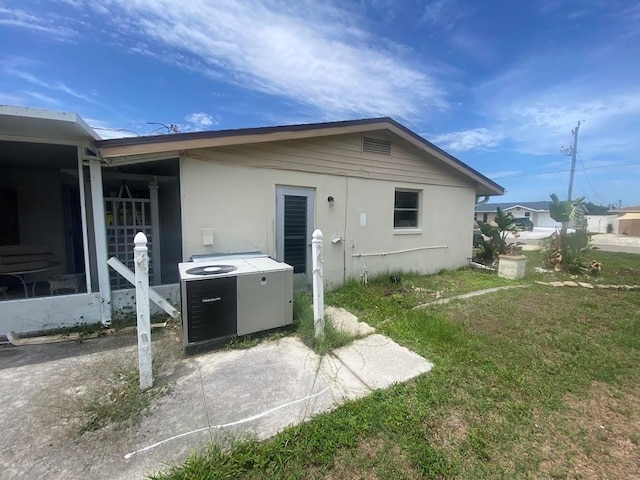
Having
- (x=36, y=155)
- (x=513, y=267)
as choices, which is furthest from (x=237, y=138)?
(x=513, y=267)

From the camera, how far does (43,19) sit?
4.40 m

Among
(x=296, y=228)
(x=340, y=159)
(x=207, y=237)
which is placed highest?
Answer: (x=340, y=159)

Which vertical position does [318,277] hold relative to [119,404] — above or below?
above

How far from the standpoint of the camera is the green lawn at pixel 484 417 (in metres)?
1.86

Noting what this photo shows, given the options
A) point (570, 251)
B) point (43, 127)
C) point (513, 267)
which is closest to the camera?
point (43, 127)

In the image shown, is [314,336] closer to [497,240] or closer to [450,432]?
[450,432]

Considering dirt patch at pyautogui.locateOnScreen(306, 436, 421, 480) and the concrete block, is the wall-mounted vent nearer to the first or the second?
the concrete block

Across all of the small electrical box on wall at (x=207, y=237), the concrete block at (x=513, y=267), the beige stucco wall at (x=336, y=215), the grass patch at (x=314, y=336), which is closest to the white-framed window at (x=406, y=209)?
the beige stucco wall at (x=336, y=215)

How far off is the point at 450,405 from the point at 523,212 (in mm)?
55015

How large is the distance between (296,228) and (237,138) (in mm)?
1978

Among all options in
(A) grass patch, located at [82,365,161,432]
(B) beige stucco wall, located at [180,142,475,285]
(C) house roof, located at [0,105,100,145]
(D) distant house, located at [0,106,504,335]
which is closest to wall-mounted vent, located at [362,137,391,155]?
(D) distant house, located at [0,106,504,335]

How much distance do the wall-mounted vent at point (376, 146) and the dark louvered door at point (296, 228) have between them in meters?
1.78

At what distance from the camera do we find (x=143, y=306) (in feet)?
8.44

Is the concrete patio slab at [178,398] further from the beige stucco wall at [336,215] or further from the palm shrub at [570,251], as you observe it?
the palm shrub at [570,251]
